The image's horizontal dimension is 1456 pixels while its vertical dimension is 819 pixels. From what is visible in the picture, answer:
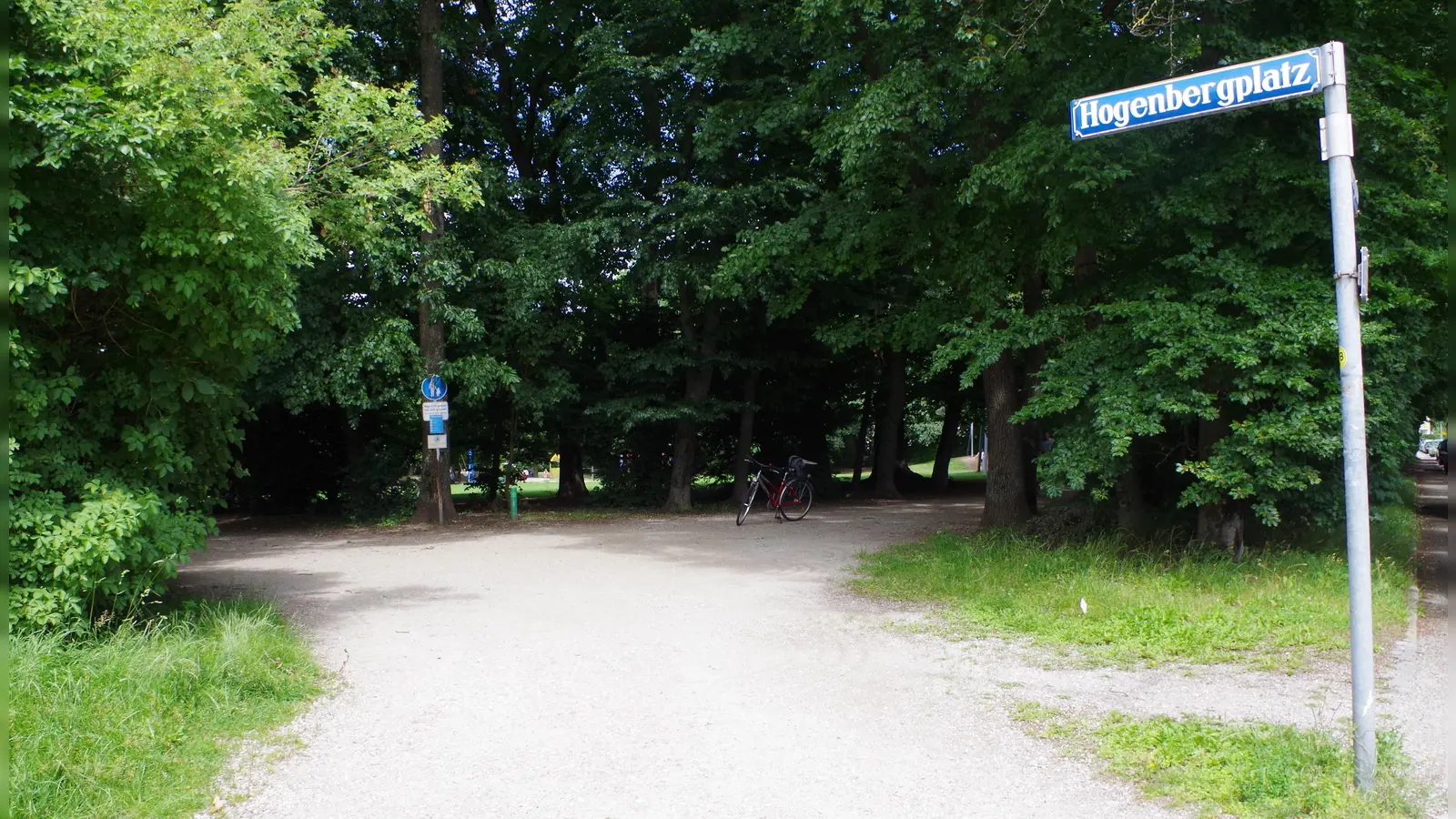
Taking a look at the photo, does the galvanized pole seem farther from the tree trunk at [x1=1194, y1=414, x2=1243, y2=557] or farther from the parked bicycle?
the parked bicycle

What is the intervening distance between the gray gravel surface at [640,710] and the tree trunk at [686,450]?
9800 mm

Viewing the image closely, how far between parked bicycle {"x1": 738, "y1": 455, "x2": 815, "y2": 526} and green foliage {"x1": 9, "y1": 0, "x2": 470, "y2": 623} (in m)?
10.4

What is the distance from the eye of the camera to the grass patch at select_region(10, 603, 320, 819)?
14.1 ft

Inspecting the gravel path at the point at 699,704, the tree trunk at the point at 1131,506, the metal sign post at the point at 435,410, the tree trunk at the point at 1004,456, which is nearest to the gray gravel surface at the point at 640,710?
the gravel path at the point at 699,704

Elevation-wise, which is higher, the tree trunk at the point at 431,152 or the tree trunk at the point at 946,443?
the tree trunk at the point at 431,152

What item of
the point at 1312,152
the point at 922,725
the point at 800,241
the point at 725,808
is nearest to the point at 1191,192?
the point at 1312,152

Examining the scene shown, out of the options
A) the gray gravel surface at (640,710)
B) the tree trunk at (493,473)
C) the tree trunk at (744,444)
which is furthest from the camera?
the tree trunk at (493,473)

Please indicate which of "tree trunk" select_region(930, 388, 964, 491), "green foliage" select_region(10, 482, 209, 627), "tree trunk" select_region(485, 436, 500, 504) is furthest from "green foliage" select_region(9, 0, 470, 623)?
"tree trunk" select_region(930, 388, 964, 491)

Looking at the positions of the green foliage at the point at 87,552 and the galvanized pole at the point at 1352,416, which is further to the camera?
the green foliage at the point at 87,552

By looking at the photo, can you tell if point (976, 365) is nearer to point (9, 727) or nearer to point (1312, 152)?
point (1312, 152)

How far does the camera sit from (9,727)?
4480 mm

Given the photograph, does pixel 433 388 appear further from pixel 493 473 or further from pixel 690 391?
pixel 493 473

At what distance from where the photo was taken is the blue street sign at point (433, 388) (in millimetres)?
17438

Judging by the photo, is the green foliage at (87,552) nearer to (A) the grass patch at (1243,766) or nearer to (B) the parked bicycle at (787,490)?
A: (A) the grass patch at (1243,766)
